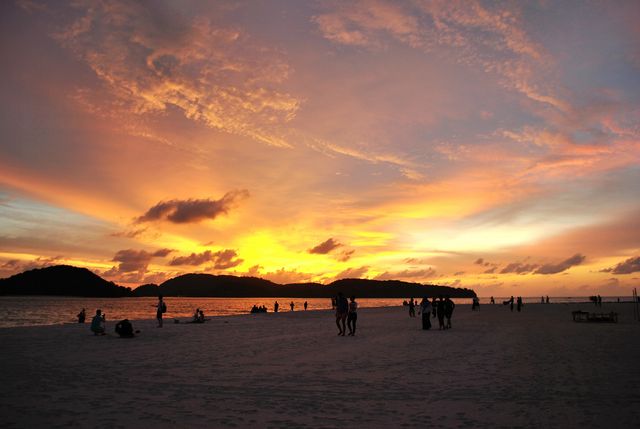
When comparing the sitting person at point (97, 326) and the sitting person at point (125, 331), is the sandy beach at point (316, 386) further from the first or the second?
the sitting person at point (97, 326)

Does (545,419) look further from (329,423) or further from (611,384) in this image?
(611,384)

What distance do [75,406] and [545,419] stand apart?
26.4 feet

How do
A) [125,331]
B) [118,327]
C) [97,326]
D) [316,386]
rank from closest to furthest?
[316,386]
[125,331]
[118,327]
[97,326]

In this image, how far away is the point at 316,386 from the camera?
10.4 m

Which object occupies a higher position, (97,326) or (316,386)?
(97,326)

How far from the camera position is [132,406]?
838 centimetres

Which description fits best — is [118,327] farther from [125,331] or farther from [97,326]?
[97,326]

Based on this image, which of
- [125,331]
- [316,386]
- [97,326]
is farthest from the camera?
[97,326]

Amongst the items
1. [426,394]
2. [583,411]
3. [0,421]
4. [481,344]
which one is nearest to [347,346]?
[481,344]

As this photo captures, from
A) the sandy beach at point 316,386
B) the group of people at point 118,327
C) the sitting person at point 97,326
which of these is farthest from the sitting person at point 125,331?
the sandy beach at point 316,386

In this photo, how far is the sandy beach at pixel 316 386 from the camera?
7.70m

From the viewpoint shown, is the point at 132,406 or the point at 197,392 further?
the point at 197,392

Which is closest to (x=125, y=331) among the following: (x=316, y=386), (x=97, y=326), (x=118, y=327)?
(x=118, y=327)

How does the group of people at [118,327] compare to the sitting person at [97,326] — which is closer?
the group of people at [118,327]
